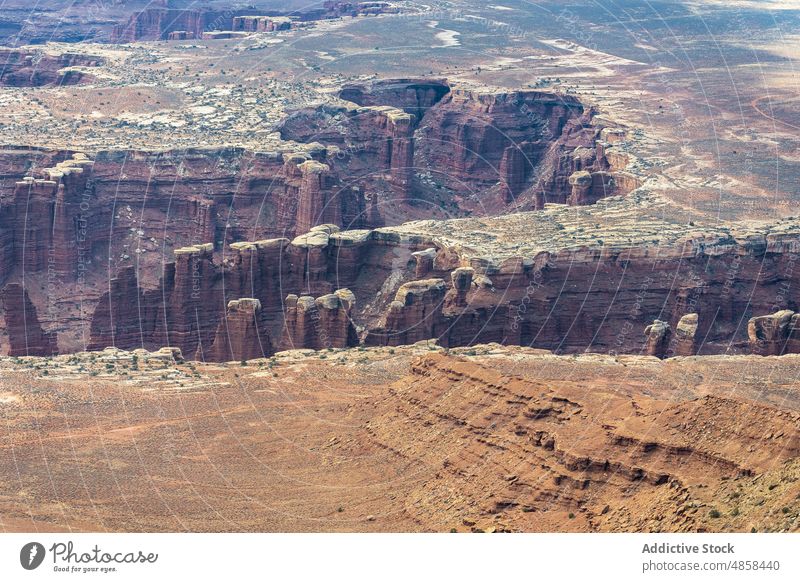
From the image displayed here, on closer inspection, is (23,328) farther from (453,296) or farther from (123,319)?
(453,296)

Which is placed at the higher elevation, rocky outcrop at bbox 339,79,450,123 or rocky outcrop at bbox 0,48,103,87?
rocky outcrop at bbox 339,79,450,123

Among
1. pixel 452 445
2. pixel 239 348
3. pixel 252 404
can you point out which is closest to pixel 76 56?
pixel 239 348

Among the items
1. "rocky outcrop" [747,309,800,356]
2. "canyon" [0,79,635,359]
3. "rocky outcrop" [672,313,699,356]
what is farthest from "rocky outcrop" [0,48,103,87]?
"rocky outcrop" [747,309,800,356]

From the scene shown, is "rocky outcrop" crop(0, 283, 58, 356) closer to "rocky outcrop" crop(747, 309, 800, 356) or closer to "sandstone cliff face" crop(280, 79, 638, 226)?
"sandstone cliff face" crop(280, 79, 638, 226)

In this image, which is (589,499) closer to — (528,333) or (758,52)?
(528,333)

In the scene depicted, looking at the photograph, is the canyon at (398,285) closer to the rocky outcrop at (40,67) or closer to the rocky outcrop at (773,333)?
the rocky outcrop at (773,333)

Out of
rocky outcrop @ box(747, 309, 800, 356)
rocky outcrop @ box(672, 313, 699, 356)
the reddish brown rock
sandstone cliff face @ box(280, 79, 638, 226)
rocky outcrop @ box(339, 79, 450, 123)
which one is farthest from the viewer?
rocky outcrop @ box(339, 79, 450, 123)
